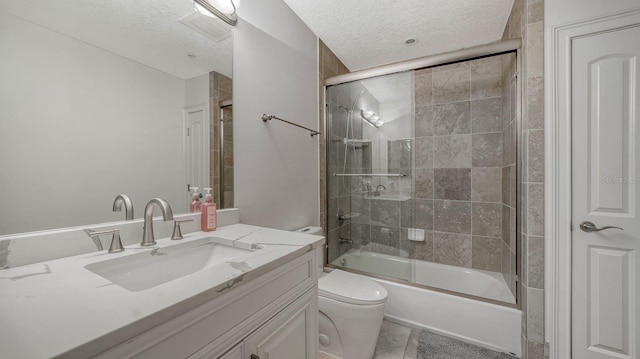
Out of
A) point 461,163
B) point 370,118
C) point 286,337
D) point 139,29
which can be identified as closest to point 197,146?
point 139,29

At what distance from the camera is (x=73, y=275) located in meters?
0.58

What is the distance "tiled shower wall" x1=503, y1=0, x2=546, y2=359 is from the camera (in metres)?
1.32

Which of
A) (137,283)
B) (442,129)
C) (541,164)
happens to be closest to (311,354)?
(137,283)

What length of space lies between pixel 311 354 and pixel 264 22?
1766 mm

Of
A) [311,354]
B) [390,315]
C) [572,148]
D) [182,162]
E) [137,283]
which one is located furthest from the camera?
[390,315]

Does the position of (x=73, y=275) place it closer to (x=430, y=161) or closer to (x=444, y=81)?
(x=430, y=161)

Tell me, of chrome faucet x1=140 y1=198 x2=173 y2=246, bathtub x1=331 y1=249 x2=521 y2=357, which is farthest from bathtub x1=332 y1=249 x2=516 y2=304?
chrome faucet x1=140 y1=198 x2=173 y2=246

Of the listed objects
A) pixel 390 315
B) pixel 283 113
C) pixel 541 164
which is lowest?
pixel 390 315

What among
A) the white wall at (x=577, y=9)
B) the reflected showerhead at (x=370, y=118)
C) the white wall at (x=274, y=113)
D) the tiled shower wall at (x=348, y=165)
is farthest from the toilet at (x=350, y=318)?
the white wall at (x=577, y=9)

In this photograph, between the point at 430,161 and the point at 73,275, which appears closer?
the point at 73,275

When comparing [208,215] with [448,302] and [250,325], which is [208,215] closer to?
[250,325]

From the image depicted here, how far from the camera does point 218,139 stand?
118 centimetres

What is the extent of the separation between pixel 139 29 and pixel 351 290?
5.39 feet

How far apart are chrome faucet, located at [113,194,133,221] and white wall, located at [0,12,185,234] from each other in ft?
0.05
